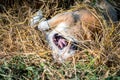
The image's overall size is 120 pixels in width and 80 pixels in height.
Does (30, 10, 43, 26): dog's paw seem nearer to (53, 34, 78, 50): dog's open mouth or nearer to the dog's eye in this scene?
(53, 34, 78, 50): dog's open mouth

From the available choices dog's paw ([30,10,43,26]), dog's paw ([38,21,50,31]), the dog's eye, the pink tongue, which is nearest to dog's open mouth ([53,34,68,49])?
the pink tongue

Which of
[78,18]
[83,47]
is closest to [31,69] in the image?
[83,47]

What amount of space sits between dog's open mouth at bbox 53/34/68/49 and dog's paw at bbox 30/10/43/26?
1.75 ft

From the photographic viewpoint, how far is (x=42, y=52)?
5785 mm

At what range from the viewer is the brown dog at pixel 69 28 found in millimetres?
5809

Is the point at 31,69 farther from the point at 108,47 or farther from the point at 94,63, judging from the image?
the point at 108,47

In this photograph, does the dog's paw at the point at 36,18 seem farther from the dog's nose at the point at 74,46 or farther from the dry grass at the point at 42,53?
the dog's nose at the point at 74,46

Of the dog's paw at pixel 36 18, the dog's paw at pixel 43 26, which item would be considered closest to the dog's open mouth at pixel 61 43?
the dog's paw at pixel 43 26

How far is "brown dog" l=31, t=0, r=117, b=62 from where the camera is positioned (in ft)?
19.1

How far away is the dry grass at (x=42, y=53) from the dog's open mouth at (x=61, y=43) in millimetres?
163

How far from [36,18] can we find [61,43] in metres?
0.86

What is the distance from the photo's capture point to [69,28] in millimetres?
6156

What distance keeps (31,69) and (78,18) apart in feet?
5.13

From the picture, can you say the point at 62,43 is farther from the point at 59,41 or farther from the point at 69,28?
the point at 69,28
